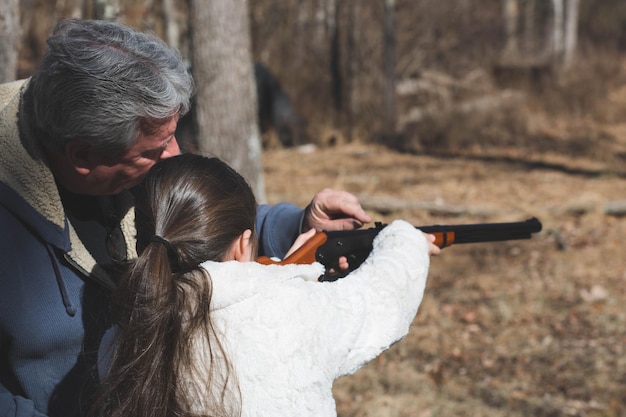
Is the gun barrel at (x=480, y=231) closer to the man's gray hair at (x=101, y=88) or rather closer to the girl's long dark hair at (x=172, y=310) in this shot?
the girl's long dark hair at (x=172, y=310)

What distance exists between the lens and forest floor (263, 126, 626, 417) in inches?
186

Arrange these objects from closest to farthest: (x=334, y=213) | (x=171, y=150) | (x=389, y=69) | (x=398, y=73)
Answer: (x=171, y=150)
(x=334, y=213)
(x=389, y=69)
(x=398, y=73)

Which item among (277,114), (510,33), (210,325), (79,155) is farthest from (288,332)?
(510,33)

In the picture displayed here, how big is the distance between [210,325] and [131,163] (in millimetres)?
523

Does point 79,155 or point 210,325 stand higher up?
point 79,155

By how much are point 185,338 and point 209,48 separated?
194 inches

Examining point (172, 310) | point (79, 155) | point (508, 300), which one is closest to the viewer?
point (172, 310)

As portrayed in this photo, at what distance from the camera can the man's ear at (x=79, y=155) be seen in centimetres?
190

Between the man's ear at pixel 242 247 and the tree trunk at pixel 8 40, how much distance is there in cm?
237

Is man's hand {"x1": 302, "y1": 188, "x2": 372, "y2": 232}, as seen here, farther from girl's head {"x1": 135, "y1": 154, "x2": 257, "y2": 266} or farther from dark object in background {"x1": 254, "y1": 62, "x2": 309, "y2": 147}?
dark object in background {"x1": 254, "y1": 62, "x2": 309, "y2": 147}

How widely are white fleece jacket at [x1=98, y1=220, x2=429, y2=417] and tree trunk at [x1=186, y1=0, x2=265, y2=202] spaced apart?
446 cm

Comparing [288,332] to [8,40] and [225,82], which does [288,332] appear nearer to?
[8,40]

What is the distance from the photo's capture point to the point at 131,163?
6.61 ft

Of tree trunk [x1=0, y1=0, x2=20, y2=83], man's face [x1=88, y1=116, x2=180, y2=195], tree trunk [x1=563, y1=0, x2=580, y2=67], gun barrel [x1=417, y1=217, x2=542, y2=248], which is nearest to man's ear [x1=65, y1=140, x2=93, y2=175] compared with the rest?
man's face [x1=88, y1=116, x2=180, y2=195]
